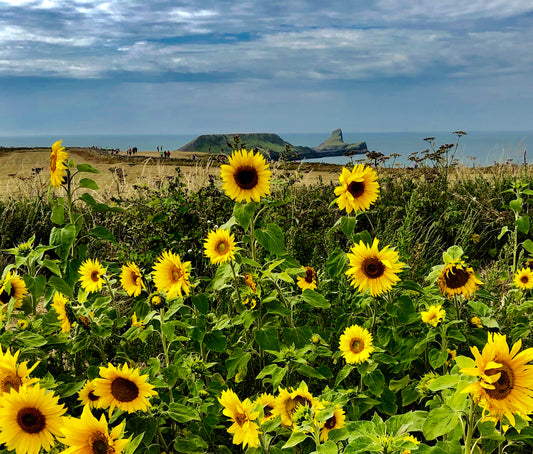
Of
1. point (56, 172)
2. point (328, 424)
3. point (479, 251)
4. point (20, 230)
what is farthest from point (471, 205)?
point (20, 230)

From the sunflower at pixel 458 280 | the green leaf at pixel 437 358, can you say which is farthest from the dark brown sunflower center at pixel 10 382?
the sunflower at pixel 458 280

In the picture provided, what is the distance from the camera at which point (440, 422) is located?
64.7 inches

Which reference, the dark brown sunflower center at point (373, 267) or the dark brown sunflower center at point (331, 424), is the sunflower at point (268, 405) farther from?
the dark brown sunflower center at point (373, 267)

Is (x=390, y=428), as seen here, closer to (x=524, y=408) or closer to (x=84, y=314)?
(x=524, y=408)

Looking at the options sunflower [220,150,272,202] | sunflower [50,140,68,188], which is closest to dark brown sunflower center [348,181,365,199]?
sunflower [220,150,272,202]

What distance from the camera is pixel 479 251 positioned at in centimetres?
617

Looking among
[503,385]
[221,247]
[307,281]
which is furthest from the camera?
[307,281]

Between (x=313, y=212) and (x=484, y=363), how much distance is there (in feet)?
15.6

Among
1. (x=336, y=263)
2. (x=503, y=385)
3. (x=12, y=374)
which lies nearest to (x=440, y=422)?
(x=503, y=385)

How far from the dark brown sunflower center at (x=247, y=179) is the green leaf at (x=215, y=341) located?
79cm

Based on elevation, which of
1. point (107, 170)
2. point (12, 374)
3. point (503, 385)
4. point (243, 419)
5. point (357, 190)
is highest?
point (107, 170)

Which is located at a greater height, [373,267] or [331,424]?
[373,267]

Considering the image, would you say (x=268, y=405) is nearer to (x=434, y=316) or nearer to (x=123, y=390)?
(x=123, y=390)

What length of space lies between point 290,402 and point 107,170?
46.7ft
